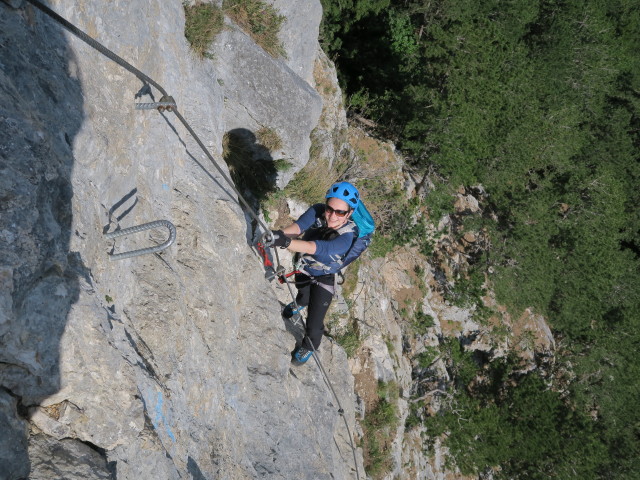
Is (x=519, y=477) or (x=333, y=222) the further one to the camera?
(x=519, y=477)

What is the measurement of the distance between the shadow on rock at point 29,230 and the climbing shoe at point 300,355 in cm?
423

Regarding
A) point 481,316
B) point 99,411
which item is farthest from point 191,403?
point 481,316

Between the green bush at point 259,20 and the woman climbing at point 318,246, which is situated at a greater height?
the green bush at point 259,20

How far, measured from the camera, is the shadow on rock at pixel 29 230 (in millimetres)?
2658

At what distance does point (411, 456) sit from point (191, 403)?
8.03 meters

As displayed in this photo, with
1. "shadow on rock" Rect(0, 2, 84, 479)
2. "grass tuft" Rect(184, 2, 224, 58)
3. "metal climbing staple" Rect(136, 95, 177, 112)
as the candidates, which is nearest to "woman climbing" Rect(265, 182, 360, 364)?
"metal climbing staple" Rect(136, 95, 177, 112)

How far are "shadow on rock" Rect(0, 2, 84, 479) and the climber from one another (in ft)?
7.22

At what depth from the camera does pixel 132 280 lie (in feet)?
13.2

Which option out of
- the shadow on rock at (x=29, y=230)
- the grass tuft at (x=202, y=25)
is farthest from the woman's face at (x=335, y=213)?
the shadow on rock at (x=29, y=230)

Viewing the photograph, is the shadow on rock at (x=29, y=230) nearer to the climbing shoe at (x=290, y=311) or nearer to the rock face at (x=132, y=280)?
the rock face at (x=132, y=280)

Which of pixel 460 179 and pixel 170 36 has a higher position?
pixel 170 36

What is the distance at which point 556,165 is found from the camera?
20.5 meters

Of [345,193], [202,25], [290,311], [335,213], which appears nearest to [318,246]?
[335,213]

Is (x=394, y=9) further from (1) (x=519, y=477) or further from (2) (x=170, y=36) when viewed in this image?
(1) (x=519, y=477)
